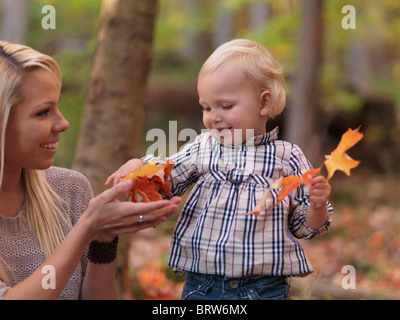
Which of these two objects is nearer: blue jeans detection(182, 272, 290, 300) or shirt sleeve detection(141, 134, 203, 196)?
blue jeans detection(182, 272, 290, 300)

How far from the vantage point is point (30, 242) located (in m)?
2.23

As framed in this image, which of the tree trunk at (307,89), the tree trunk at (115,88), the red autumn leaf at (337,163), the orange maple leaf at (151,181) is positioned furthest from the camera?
the tree trunk at (307,89)

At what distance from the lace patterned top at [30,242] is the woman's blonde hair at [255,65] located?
85 centimetres

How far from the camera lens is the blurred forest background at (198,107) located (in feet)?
11.5

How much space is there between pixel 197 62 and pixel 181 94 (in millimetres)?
3729

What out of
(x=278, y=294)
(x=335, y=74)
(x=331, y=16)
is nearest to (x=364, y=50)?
(x=335, y=74)

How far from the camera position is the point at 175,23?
1462 cm

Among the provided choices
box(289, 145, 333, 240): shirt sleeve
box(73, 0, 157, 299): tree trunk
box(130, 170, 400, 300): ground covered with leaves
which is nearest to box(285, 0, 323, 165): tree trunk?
box(130, 170, 400, 300): ground covered with leaves

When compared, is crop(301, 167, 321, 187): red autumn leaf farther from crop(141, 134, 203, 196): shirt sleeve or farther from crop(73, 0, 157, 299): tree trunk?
crop(73, 0, 157, 299): tree trunk

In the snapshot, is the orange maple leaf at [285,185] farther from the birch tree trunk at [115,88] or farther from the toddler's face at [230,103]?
the birch tree trunk at [115,88]

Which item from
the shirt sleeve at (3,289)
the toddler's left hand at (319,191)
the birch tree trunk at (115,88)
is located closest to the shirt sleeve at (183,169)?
the toddler's left hand at (319,191)

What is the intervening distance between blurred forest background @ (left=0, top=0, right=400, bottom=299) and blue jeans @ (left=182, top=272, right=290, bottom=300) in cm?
91

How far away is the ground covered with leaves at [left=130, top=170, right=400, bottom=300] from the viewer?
14.2ft

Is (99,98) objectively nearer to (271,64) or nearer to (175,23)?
(271,64)
